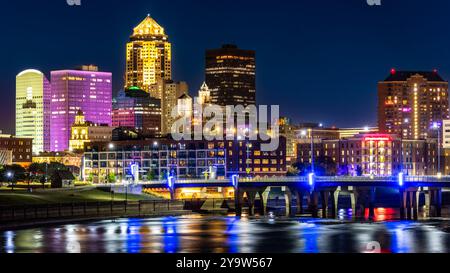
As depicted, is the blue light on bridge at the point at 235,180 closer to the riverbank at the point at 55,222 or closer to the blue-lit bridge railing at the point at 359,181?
the blue-lit bridge railing at the point at 359,181

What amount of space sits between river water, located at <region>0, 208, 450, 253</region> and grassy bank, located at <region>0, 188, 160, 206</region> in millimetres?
14196

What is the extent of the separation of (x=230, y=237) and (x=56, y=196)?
56.6 m

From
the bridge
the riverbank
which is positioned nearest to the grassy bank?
the riverbank

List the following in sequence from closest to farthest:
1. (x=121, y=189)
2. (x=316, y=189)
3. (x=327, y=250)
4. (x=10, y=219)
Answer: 1. (x=327, y=250)
2. (x=10, y=219)
3. (x=316, y=189)
4. (x=121, y=189)

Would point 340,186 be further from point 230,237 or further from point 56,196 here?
point 230,237

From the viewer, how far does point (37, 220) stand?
124125 mm

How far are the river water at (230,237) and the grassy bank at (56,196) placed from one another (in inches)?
559

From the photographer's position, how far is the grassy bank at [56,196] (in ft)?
451

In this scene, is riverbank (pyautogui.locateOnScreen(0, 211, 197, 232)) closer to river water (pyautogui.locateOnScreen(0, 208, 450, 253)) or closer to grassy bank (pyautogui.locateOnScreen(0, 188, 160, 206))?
river water (pyautogui.locateOnScreen(0, 208, 450, 253))

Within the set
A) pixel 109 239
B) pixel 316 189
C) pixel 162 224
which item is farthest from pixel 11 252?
pixel 316 189

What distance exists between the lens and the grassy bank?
451 feet

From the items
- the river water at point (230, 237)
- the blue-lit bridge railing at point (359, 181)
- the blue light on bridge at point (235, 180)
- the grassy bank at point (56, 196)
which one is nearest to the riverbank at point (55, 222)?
the river water at point (230, 237)
